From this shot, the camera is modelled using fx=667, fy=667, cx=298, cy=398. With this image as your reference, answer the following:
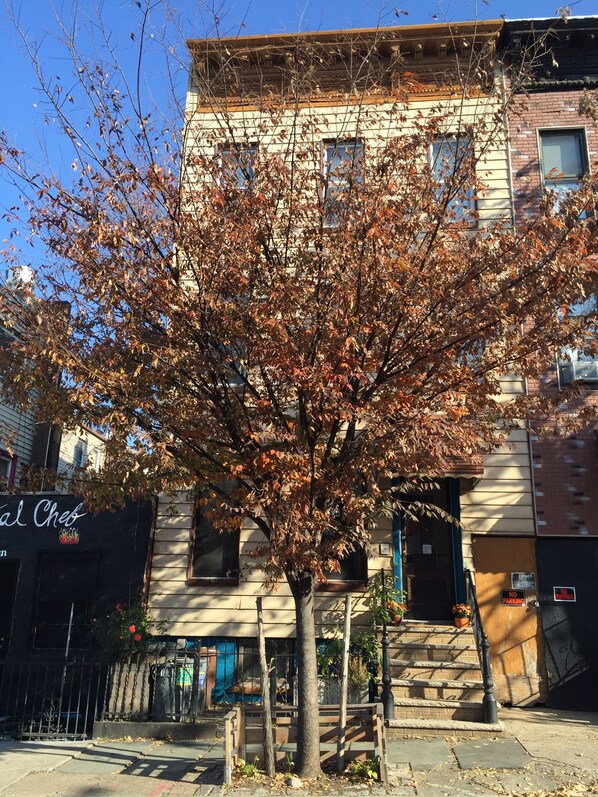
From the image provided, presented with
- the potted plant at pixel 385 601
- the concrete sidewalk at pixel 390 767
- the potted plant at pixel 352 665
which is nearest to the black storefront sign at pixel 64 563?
the concrete sidewalk at pixel 390 767

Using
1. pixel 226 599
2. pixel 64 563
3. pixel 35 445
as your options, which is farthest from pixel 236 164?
pixel 35 445

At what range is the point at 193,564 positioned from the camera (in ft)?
38.4

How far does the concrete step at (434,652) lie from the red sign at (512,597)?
1189 mm

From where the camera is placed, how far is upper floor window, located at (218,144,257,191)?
25.7ft

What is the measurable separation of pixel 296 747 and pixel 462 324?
500 cm

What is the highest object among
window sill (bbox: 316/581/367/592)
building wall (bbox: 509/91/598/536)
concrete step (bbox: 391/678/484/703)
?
building wall (bbox: 509/91/598/536)

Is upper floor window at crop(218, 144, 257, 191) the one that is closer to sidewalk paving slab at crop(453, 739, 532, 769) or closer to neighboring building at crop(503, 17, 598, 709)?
neighboring building at crop(503, 17, 598, 709)

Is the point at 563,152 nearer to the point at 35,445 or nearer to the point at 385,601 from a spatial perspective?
the point at 385,601

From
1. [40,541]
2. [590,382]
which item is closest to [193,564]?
[40,541]

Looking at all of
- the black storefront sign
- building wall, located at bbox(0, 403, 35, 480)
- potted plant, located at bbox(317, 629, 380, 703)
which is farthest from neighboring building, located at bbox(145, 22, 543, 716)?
building wall, located at bbox(0, 403, 35, 480)

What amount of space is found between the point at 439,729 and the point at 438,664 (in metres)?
1.19

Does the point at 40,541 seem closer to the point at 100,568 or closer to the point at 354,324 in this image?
the point at 100,568

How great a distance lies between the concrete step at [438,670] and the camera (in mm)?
9633

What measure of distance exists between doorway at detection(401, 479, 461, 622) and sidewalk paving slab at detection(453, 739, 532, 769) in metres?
2.88
